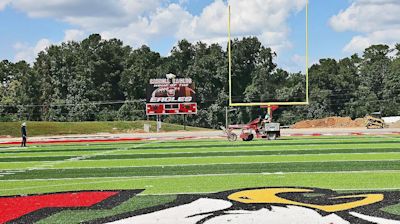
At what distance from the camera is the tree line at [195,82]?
204ft

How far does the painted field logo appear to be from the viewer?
6.48 m

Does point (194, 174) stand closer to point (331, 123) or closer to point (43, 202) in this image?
point (43, 202)

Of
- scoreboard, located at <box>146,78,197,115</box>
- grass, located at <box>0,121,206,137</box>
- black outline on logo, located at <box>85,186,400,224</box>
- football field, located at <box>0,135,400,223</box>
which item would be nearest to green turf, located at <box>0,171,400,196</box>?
football field, located at <box>0,135,400,223</box>

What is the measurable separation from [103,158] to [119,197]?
797 centimetres

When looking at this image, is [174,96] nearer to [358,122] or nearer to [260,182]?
[358,122]

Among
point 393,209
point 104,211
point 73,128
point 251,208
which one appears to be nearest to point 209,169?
point 251,208

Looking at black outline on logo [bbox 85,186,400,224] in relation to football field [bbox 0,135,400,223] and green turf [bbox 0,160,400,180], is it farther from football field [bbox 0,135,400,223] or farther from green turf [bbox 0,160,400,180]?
green turf [bbox 0,160,400,180]

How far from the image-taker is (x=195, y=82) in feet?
215

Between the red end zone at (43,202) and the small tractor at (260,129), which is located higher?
the small tractor at (260,129)

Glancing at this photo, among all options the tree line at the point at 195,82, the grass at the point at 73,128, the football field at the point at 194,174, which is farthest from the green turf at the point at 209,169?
the tree line at the point at 195,82

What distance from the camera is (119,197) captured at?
834 cm

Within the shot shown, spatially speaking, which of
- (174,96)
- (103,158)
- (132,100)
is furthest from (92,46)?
(103,158)

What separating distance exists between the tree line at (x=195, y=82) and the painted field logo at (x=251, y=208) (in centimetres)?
4793

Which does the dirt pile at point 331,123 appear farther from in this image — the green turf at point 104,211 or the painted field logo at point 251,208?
the green turf at point 104,211
